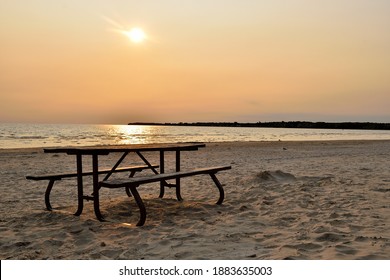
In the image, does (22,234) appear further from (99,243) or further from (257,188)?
(257,188)

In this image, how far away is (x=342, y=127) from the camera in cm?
11575

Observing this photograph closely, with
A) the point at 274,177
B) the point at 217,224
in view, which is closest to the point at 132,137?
the point at 274,177

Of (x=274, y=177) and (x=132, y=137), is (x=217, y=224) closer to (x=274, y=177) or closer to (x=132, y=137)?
(x=274, y=177)

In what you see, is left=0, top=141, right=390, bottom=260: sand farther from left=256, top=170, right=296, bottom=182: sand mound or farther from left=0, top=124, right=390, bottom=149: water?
left=0, top=124, right=390, bottom=149: water

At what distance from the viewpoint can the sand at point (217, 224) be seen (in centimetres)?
359

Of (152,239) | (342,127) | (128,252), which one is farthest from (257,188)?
(342,127)

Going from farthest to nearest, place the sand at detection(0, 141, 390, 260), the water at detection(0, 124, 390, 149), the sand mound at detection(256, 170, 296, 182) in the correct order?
the water at detection(0, 124, 390, 149)
the sand mound at detection(256, 170, 296, 182)
the sand at detection(0, 141, 390, 260)

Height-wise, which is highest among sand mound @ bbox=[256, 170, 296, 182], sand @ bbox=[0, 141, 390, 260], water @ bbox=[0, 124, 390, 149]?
sand mound @ bbox=[256, 170, 296, 182]

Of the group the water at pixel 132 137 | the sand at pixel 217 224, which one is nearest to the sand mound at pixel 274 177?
the sand at pixel 217 224

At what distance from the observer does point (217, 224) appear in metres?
4.62

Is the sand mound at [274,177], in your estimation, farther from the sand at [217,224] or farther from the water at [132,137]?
the water at [132,137]

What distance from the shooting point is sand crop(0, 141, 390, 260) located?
11.8 feet

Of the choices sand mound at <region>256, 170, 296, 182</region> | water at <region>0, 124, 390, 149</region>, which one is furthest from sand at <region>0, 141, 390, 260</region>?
water at <region>0, 124, 390, 149</region>

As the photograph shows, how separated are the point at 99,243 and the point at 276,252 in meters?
1.88
